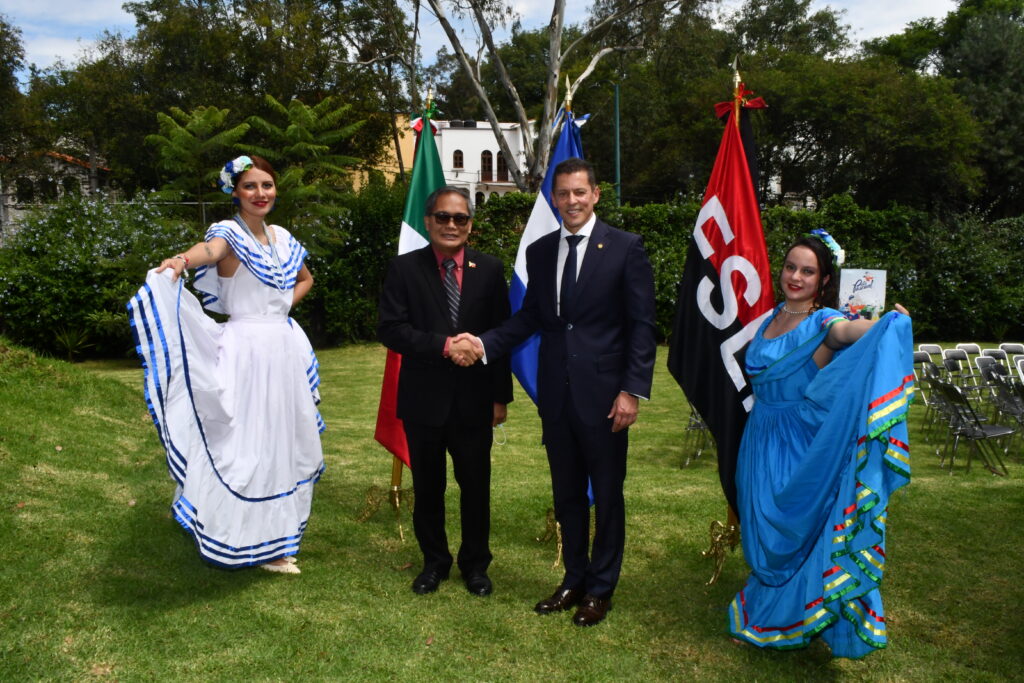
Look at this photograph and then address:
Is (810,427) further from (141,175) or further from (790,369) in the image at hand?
(141,175)

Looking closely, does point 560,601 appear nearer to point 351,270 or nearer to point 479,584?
point 479,584

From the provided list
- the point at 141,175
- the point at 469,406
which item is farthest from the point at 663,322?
the point at 141,175

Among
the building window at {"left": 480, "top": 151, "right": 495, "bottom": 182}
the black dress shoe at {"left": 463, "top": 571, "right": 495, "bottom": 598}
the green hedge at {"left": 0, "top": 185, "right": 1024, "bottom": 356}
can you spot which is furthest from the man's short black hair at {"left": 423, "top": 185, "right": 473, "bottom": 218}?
the building window at {"left": 480, "top": 151, "right": 495, "bottom": 182}

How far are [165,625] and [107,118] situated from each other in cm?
3172

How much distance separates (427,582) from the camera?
13.5 feet

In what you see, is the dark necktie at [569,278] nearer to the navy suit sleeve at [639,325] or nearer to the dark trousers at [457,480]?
the navy suit sleeve at [639,325]

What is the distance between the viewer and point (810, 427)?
3.44 metres

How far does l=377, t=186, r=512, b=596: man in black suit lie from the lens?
392 cm

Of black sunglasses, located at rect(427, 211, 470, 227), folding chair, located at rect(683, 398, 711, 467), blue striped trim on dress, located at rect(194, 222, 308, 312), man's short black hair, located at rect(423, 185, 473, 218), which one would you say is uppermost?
man's short black hair, located at rect(423, 185, 473, 218)

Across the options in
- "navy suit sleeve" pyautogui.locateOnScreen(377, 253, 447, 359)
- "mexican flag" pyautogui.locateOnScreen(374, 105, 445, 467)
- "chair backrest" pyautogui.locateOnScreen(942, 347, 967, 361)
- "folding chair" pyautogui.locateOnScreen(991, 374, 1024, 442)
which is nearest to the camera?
"navy suit sleeve" pyautogui.locateOnScreen(377, 253, 447, 359)

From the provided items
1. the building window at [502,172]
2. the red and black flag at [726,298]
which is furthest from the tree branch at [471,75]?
the building window at [502,172]

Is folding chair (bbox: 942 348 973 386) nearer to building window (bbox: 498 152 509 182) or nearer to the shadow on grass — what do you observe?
the shadow on grass

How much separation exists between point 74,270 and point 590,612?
13.4m

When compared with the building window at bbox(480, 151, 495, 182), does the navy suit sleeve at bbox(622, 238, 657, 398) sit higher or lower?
lower
